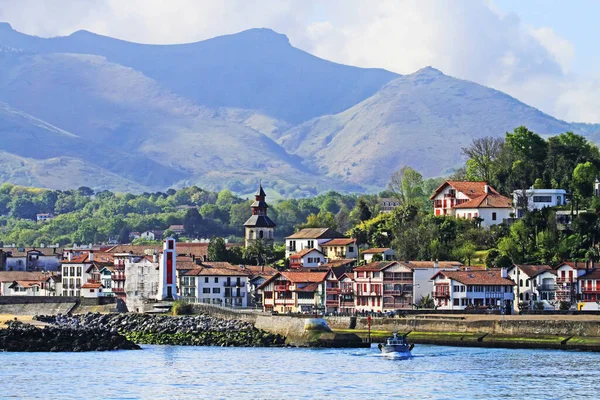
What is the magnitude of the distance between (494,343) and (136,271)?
4813 centimetres

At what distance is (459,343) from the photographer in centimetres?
9556

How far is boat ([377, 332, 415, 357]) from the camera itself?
8756 cm

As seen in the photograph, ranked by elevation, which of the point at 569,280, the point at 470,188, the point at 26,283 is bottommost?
the point at 569,280

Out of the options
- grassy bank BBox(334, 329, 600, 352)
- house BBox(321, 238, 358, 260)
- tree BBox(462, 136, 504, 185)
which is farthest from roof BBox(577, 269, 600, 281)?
house BBox(321, 238, 358, 260)

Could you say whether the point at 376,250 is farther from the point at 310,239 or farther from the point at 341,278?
the point at 310,239

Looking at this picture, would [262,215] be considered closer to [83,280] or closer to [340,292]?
[83,280]

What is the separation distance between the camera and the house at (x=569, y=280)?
364 feet

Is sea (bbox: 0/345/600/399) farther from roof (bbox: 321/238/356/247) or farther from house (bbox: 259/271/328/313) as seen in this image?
roof (bbox: 321/238/356/247)

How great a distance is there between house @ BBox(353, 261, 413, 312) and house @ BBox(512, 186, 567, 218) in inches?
718

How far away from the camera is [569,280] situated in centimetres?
11138

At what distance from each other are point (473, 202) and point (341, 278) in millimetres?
19094

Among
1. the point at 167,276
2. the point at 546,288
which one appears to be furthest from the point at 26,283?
the point at 546,288

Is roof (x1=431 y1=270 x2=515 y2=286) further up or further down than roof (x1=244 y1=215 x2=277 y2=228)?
further down

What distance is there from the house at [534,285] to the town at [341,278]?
3.1 inches
